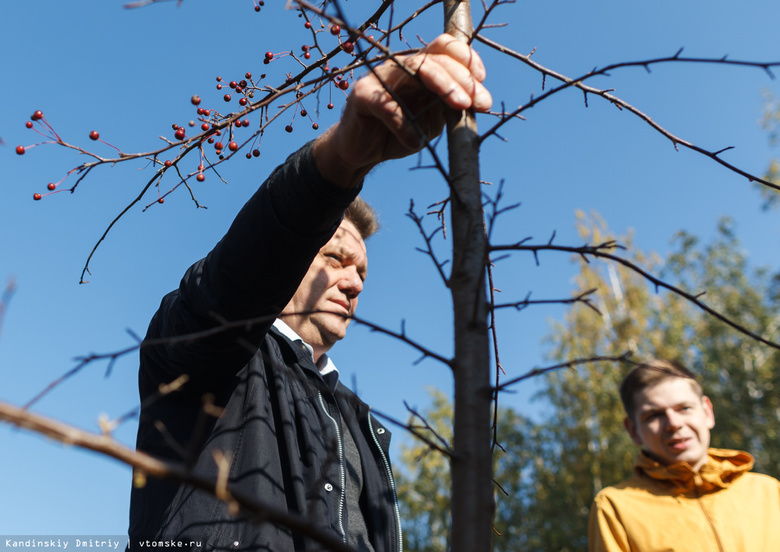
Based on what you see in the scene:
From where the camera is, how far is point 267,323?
1571 millimetres

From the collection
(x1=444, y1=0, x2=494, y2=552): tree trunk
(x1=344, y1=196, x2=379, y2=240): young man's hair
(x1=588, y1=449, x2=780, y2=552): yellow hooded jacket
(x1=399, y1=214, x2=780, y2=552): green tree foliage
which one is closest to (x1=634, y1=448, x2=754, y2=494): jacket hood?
(x1=588, y1=449, x2=780, y2=552): yellow hooded jacket

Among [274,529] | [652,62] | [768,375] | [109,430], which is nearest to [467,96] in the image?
[652,62]

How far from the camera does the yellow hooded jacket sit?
229 cm

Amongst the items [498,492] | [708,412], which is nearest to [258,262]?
[708,412]

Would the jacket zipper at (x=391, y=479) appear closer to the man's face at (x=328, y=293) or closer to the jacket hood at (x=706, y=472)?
the man's face at (x=328, y=293)

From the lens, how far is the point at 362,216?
3.52m

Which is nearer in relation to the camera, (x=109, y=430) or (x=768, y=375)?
(x=109, y=430)

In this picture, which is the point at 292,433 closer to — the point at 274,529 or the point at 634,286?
the point at 274,529

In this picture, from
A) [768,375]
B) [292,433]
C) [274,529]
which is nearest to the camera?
[274,529]

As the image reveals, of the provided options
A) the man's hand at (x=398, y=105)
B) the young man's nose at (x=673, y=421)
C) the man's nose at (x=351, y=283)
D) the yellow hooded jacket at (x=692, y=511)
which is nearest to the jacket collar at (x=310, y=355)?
the man's nose at (x=351, y=283)

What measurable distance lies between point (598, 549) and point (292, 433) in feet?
5.15

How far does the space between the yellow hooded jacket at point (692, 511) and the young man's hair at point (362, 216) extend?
2.03m

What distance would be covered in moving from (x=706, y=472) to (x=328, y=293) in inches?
74.3

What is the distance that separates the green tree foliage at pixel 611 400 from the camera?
15297mm
